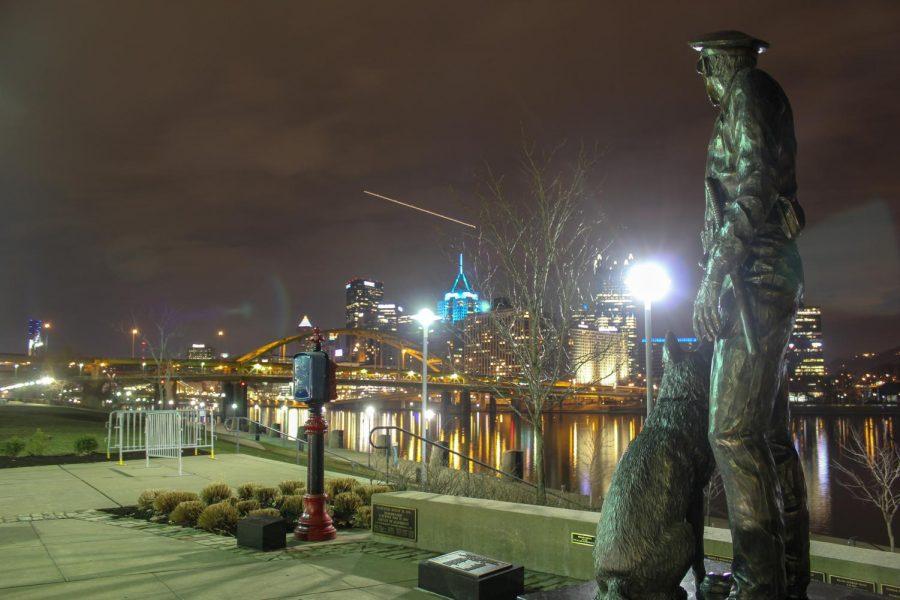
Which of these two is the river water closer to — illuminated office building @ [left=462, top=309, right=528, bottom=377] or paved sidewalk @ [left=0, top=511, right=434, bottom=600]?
illuminated office building @ [left=462, top=309, right=528, bottom=377]

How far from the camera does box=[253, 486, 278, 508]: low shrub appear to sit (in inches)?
380

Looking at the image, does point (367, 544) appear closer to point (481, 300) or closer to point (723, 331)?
point (723, 331)

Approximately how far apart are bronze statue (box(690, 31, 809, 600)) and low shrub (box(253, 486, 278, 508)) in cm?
751

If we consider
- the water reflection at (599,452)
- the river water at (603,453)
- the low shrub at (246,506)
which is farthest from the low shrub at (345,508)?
the river water at (603,453)

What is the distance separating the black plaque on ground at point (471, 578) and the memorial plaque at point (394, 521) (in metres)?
1.42

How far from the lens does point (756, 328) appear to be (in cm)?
345

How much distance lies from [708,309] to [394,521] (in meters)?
4.79

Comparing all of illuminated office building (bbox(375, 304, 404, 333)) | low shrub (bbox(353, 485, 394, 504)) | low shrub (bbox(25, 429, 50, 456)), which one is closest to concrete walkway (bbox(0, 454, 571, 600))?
low shrub (bbox(353, 485, 394, 504))

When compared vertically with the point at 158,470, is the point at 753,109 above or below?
above

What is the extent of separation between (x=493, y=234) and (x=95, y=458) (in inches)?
399

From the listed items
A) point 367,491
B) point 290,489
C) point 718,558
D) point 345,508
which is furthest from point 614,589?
point 290,489

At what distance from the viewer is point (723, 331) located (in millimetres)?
3547

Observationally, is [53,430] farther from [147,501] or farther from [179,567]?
[179,567]

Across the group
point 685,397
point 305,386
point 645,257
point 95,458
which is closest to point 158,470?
point 95,458
